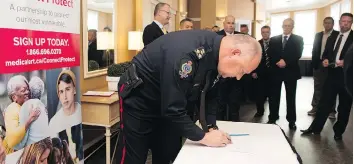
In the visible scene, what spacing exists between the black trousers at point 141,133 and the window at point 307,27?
12.4 meters

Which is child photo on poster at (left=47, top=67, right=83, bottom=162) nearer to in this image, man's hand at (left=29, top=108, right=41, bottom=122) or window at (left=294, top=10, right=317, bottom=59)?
man's hand at (left=29, top=108, right=41, bottom=122)

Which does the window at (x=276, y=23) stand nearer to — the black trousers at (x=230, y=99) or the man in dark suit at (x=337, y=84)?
the man in dark suit at (x=337, y=84)

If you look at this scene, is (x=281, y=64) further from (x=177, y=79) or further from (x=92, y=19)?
(x=177, y=79)

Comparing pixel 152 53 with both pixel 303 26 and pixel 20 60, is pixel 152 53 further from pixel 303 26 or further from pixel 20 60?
pixel 303 26

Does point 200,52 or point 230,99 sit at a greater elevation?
point 200,52

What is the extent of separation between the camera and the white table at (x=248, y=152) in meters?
1.22

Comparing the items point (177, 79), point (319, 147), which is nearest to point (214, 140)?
point (177, 79)

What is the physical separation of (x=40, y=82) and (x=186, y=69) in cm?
110

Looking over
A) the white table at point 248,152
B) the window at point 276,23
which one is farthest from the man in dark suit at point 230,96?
the window at point 276,23

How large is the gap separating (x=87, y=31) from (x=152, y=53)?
1.84 m

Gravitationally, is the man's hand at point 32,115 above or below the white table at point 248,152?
above

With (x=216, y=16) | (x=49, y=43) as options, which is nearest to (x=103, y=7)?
(x=49, y=43)

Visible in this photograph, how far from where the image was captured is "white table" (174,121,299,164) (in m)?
1.22

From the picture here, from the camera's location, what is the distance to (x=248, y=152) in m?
1.31
